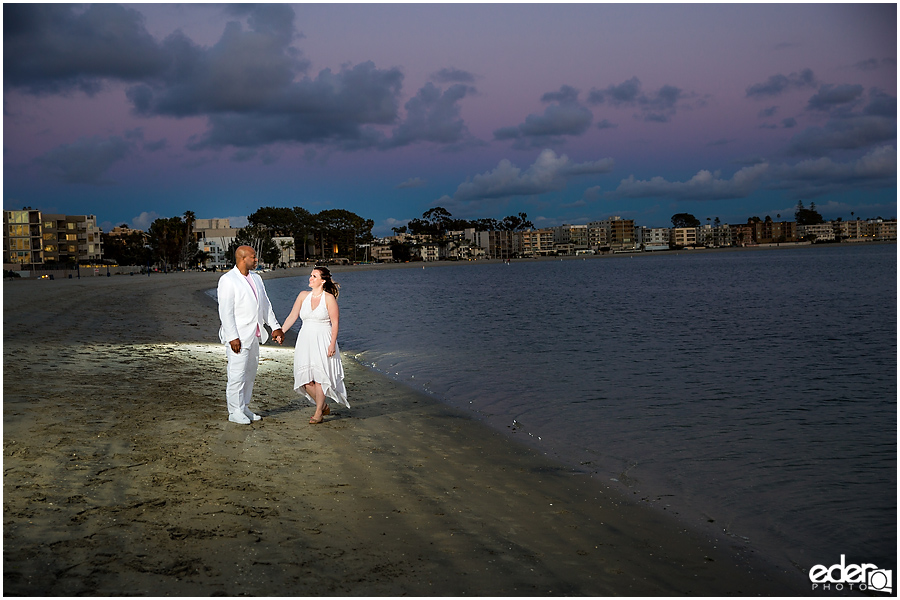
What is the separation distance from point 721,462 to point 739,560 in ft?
9.80

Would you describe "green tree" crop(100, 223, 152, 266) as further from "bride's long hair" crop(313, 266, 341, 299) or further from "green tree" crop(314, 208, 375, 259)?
"bride's long hair" crop(313, 266, 341, 299)

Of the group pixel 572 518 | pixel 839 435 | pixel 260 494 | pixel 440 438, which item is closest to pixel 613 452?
pixel 440 438

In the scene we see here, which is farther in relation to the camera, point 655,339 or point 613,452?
point 655,339

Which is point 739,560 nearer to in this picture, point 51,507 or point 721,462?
point 721,462

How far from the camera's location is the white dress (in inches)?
300

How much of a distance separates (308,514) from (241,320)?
283 cm

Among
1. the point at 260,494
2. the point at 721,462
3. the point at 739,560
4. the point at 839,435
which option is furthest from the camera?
the point at 839,435

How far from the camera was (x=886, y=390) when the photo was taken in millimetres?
12625

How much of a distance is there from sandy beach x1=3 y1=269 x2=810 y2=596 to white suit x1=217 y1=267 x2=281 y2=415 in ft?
2.14

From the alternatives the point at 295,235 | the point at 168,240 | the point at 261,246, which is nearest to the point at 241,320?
the point at 168,240

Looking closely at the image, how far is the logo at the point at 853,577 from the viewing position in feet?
15.5

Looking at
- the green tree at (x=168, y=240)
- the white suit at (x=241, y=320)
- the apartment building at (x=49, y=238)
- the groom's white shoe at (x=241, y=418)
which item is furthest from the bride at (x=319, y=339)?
the apartment building at (x=49, y=238)

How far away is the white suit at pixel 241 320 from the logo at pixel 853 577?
17.1ft

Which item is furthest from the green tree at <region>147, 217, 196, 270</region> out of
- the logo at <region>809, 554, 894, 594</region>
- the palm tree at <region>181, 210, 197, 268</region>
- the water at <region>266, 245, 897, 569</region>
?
the logo at <region>809, 554, 894, 594</region>
